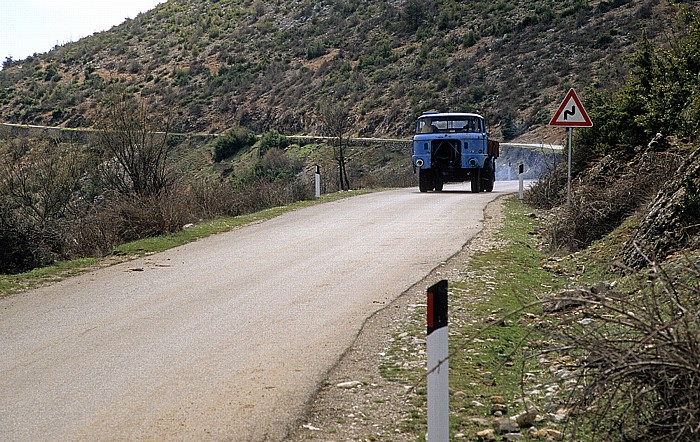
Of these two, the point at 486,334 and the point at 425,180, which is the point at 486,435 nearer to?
the point at 486,334

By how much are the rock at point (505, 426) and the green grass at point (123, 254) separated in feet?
22.7

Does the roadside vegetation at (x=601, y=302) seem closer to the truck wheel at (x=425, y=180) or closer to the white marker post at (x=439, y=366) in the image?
the white marker post at (x=439, y=366)

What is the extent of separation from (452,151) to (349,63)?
121ft

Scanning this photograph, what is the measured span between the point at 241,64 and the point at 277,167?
26.2m

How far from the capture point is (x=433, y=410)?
4.29m

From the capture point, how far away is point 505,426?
201 inches

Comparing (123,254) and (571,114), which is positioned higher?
(571,114)

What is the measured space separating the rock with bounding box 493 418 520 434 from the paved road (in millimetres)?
1289

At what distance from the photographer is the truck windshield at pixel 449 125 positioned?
28016 mm

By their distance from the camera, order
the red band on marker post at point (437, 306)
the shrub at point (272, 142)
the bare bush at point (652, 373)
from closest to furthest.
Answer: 1. the bare bush at point (652, 373)
2. the red band on marker post at point (437, 306)
3. the shrub at point (272, 142)

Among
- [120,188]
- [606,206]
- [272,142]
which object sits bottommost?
[606,206]

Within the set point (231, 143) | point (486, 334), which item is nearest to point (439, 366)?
point (486, 334)

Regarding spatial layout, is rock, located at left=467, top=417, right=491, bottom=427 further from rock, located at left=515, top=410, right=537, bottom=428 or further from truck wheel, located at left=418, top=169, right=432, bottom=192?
truck wheel, located at left=418, top=169, right=432, bottom=192

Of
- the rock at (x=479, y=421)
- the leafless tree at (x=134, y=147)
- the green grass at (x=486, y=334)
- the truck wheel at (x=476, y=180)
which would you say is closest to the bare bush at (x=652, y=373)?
the green grass at (x=486, y=334)
